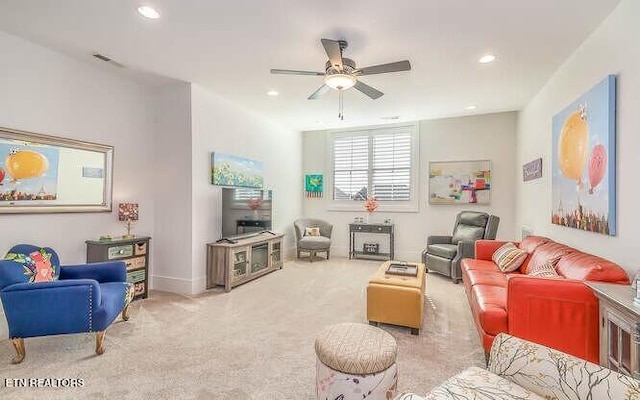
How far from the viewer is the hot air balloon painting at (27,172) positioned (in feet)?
9.70

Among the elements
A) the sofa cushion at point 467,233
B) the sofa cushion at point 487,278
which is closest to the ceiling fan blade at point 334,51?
the sofa cushion at point 487,278

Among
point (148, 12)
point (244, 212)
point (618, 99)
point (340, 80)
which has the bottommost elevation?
point (244, 212)

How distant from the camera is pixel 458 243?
16.2ft

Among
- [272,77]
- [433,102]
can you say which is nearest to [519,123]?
[433,102]

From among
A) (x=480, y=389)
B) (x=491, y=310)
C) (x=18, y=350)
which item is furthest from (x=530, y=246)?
(x=18, y=350)

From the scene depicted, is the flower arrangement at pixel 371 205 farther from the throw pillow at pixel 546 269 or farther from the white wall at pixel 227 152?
the throw pillow at pixel 546 269

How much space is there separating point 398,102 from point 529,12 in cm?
254

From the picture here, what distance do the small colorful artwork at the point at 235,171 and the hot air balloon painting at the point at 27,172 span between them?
1.81m

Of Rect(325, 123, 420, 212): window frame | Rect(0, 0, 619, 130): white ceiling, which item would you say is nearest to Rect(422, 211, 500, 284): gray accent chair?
Rect(325, 123, 420, 212): window frame

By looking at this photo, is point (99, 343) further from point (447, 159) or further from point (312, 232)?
point (447, 159)

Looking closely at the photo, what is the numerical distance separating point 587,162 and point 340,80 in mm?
2371

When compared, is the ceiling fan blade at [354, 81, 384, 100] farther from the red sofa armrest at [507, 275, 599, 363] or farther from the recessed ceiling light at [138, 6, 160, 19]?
the red sofa armrest at [507, 275, 599, 363]

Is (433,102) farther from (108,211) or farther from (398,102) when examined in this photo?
(108,211)

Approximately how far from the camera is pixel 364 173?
275 inches
